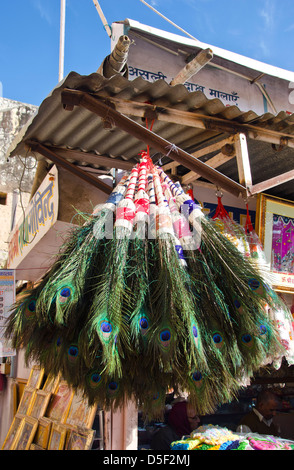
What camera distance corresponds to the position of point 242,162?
3.05 metres

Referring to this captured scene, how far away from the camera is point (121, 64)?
3.06m

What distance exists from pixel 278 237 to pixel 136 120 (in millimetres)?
1791

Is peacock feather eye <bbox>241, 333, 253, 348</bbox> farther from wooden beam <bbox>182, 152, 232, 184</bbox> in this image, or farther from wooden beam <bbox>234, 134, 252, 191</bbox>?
wooden beam <bbox>182, 152, 232, 184</bbox>

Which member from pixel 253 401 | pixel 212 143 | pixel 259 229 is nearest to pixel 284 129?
pixel 212 143

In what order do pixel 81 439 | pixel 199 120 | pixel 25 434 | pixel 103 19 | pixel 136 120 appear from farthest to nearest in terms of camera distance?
pixel 103 19
pixel 25 434
pixel 81 439
pixel 136 120
pixel 199 120

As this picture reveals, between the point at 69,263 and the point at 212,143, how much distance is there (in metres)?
2.04

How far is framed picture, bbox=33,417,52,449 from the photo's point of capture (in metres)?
4.00

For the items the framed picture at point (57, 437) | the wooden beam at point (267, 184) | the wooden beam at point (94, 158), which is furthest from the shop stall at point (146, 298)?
the framed picture at point (57, 437)

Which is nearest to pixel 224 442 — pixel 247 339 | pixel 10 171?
pixel 247 339

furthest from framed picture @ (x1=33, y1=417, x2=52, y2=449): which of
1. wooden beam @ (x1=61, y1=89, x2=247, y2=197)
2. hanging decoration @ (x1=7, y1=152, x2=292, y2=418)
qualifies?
wooden beam @ (x1=61, y1=89, x2=247, y2=197)

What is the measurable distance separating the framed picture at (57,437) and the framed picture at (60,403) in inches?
2.6

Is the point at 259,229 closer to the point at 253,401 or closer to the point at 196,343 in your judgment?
the point at 196,343

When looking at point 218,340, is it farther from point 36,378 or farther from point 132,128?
point 36,378

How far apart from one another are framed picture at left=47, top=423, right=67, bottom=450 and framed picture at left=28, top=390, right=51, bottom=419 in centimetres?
36
